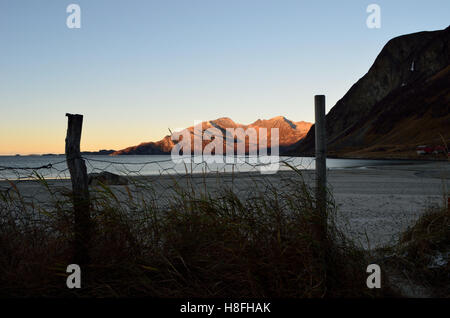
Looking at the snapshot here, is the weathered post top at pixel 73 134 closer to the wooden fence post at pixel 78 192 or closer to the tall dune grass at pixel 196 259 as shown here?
the wooden fence post at pixel 78 192

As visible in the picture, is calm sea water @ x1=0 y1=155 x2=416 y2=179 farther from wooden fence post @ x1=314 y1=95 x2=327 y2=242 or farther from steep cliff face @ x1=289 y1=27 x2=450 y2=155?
steep cliff face @ x1=289 y1=27 x2=450 y2=155

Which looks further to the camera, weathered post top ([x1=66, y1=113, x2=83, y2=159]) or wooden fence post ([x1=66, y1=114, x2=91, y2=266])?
weathered post top ([x1=66, y1=113, x2=83, y2=159])

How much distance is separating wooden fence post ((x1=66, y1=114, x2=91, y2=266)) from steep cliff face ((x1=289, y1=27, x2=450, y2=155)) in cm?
8870

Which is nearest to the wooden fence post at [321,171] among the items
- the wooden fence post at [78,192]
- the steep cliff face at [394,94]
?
the wooden fence post at [78,192]

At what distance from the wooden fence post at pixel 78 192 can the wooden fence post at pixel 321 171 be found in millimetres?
2585

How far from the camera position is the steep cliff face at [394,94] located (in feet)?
323

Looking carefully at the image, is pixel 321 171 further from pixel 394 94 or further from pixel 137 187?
pixel 394 94

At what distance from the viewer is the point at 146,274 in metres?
3.73

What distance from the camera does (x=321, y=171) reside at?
4297 mm

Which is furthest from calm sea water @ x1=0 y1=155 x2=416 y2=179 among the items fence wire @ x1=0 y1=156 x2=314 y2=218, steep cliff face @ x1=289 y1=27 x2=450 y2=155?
steep cliff face @ x1=289 y1=27 x2=450 y2=155

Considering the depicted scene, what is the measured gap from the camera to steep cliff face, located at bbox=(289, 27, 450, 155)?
9856cm

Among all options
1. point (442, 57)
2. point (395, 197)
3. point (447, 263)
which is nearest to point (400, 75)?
point (442, 57)

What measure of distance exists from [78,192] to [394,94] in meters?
129
